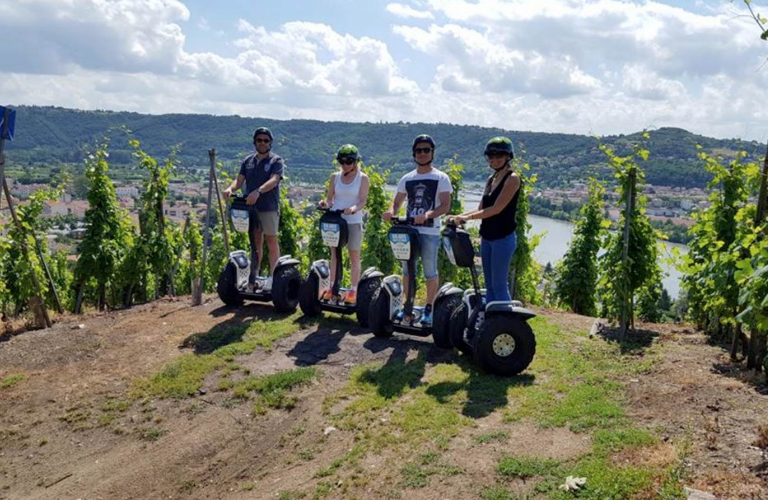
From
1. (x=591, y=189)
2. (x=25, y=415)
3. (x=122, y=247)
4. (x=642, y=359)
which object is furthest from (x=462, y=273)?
(x=25, y=415)

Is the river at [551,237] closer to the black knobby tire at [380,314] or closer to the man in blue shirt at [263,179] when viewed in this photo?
the man in blue shirt at [263,179]

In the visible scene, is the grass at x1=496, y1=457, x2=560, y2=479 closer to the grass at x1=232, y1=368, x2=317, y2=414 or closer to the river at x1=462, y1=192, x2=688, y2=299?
the grass at x1=232, y1=368, x2=317, y2=414

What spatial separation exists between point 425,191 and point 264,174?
Result: 2.42 metres

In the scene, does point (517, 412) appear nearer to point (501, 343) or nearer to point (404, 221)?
point (501, 343)

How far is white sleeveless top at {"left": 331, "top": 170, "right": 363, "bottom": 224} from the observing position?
7.36 metres

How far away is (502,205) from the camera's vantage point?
5.56 m

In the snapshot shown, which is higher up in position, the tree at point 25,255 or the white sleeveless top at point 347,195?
the white sleeveless top at point 347,195

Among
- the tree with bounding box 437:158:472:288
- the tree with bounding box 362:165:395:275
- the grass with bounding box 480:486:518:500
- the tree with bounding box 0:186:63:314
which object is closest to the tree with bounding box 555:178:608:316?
the tree with bounding box 437:158:472:288

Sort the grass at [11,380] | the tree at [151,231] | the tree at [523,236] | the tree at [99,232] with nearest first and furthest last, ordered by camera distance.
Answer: the grass at [11,380]
the tree at [99,232]
the tree at [151,231]
the tree at [523,236]

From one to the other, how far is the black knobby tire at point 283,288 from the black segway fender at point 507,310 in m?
3.21

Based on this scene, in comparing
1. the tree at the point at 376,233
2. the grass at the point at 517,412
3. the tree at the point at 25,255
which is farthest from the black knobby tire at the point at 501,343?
the tree at the point at 376,233

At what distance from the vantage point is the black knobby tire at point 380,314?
6.86 metres

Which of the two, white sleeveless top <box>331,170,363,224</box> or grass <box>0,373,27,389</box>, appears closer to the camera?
grass <box>0,373,27,389</box>

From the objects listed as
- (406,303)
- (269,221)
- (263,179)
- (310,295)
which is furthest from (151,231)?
(406,303)
